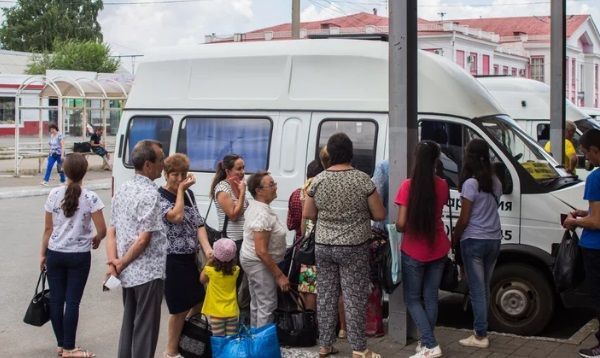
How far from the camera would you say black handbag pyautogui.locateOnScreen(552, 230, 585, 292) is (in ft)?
21.4

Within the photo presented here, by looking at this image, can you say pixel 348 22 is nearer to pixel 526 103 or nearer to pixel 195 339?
pixel 526 103

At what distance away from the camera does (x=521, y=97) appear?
1563 centimetres

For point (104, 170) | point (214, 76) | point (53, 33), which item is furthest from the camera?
point (53, 33)

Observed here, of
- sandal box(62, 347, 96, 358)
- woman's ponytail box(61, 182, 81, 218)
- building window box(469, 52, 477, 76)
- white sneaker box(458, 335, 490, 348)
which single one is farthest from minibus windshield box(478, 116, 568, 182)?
building window box(469, 52, 477, 76)

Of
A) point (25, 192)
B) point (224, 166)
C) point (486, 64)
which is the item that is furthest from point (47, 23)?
point (224, 166)

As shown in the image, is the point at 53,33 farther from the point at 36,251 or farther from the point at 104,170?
the point at 36,251

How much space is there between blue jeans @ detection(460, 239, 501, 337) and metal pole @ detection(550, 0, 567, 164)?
4584 mm

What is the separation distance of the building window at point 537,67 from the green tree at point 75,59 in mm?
36759

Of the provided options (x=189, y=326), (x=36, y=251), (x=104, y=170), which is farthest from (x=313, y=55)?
(x=104, y=170)

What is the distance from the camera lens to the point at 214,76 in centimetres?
924

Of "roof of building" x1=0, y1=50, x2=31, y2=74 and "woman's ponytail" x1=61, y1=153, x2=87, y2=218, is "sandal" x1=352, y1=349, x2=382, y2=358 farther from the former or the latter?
"roof of building" x1=0, y1=50, x2=31, y2=74

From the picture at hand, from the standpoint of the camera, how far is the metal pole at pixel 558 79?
35.5 ft

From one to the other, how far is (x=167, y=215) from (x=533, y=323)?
→ 143 inches

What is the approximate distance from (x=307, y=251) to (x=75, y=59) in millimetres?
66142
